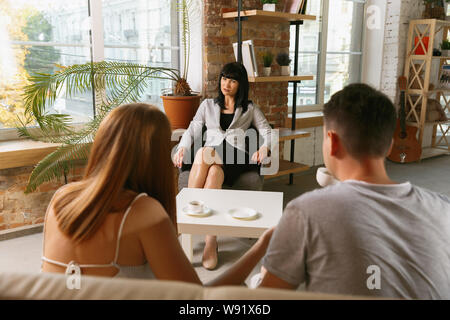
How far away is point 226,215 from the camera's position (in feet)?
6.71

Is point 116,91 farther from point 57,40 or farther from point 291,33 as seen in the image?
point 291,33

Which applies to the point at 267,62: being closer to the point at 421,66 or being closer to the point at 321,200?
the point at 421,66

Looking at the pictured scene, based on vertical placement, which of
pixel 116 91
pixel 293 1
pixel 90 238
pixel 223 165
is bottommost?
pixel 223 165

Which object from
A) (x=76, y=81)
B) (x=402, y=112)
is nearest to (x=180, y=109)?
(x=76, y=81)

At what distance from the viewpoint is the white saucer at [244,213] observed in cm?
199

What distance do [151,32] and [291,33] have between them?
61.7 inches

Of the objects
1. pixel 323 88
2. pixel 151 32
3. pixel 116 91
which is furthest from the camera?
pixel 323 88

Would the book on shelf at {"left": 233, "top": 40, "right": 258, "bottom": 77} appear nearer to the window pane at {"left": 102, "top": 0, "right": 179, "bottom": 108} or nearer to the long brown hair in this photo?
the window pane at {"left": 102, "top": 0, "right": 179, "bottom": 108}

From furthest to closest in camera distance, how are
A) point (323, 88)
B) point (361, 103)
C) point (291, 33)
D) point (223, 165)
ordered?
point (323, 88) → point (291, 33) → point (223, 165) → point (361, 103)

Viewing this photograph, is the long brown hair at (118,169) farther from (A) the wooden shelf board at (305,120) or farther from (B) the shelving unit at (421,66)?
(B) the shelving unit at (421,66)

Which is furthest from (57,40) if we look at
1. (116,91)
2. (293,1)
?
(293,1)

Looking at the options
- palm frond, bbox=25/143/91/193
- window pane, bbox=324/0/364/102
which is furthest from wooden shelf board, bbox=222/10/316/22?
palm frond, bbox=25/143/91/193

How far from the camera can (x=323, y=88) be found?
496 cm

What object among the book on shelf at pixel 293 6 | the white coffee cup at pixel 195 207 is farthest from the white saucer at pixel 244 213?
the book on shelf at pixel 293 6
